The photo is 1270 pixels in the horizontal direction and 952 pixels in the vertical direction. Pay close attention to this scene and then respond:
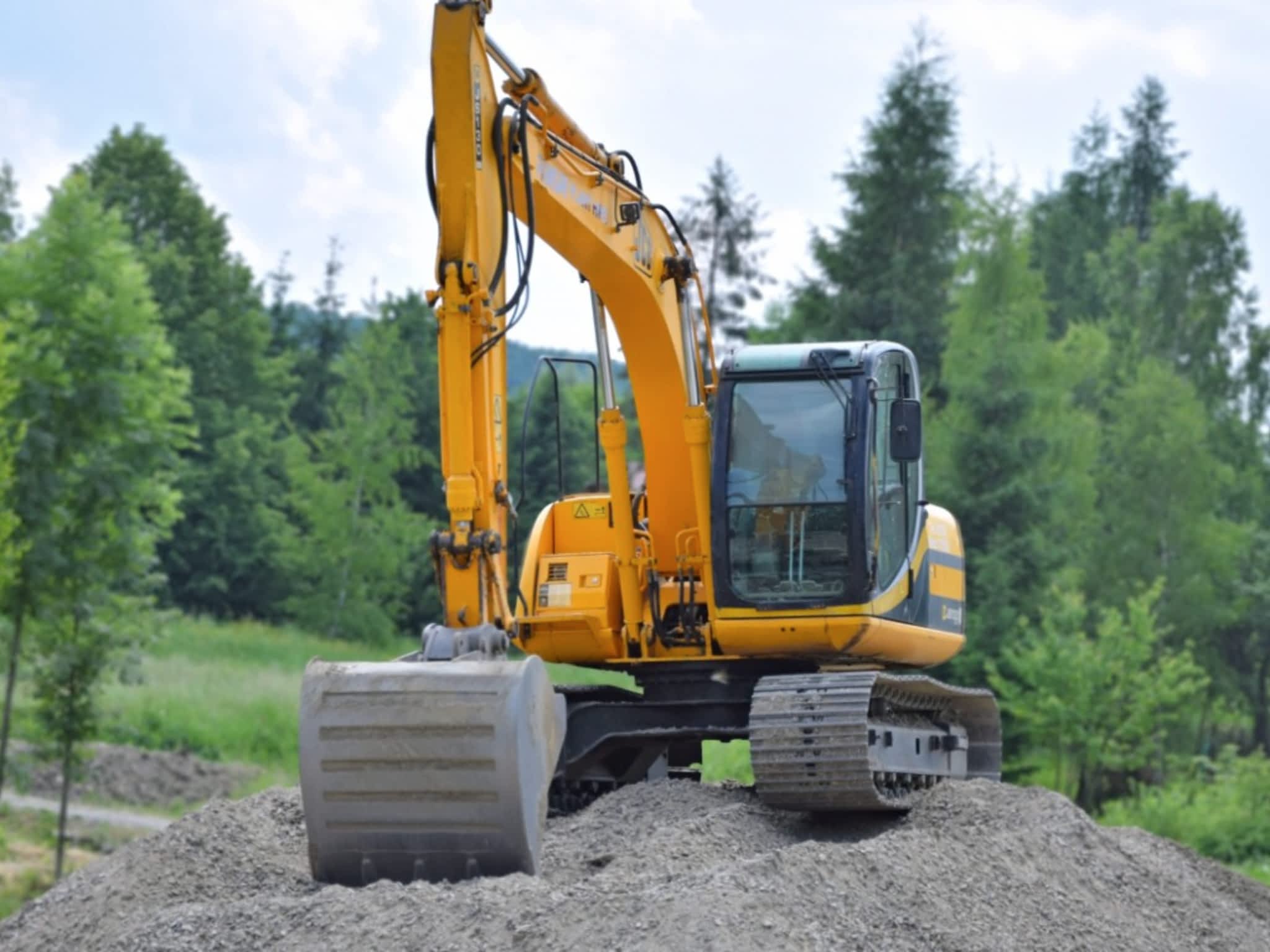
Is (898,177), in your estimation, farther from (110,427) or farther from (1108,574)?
(110,427)

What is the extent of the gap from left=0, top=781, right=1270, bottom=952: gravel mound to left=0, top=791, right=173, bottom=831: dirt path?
1161cm

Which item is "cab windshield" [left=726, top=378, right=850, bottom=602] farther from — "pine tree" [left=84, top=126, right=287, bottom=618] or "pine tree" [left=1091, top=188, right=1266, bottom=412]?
"pine tree" [left=84, top=126, right=287, bottom=618]

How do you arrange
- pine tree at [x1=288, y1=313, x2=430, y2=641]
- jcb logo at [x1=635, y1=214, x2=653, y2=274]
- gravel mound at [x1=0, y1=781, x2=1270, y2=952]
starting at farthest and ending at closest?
pine tree at [x1=288, y1=313, x2=430, y2=641] → jcb logo at [x1=635, y1=214, x2=653, y2=274] → gravel mound at [x1=0, y1=781, x2=1270, y2=952]

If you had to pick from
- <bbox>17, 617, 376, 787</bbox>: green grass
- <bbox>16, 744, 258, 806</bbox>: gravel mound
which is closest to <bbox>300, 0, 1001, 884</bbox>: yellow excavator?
<bbox>17, 617, 376, 787</bbox>: green grass

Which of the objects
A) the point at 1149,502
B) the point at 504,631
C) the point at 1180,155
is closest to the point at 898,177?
the point at 1149,502

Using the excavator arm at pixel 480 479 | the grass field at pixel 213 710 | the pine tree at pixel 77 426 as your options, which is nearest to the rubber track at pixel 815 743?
the excavator arm at pixel 480 479

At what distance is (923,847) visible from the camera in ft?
28.7

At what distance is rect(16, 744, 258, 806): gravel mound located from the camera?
23.8m

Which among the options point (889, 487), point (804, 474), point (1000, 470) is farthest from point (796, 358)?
point (1000, 470)

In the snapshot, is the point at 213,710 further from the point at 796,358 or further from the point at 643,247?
the point at 796,358

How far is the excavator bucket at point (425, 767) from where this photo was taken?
308 inches

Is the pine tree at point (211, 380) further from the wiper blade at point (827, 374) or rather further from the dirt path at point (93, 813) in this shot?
the wiper blade at point (827, 374)

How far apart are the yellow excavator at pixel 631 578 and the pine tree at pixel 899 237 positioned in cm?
2505

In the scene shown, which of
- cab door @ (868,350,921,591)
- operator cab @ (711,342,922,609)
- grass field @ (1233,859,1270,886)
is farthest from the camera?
grass field @ (1233,859,1270,886)
